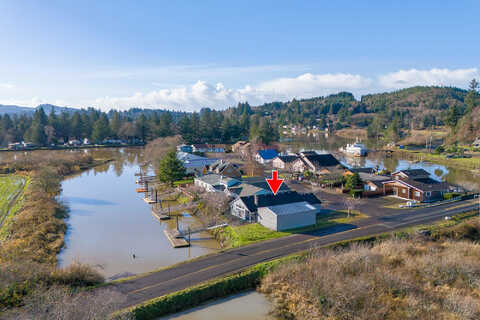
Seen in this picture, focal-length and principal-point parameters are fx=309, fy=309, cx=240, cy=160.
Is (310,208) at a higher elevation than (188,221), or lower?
higher

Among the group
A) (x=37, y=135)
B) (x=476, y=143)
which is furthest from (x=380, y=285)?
(x=37, y=135)

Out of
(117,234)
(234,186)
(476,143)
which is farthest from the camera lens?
(476,143)

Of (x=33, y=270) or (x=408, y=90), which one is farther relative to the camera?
(x=408, y=90)

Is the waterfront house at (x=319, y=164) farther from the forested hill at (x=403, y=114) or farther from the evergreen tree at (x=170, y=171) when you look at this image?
the forested hill at (x=403, y=114)

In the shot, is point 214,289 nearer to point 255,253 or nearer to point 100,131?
point 255,253

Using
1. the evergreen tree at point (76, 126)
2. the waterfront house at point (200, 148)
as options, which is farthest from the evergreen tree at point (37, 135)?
the waterfront house at point (200, 148)

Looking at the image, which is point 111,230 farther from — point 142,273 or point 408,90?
point 408,90

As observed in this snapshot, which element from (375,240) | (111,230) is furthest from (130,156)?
(375,240)
